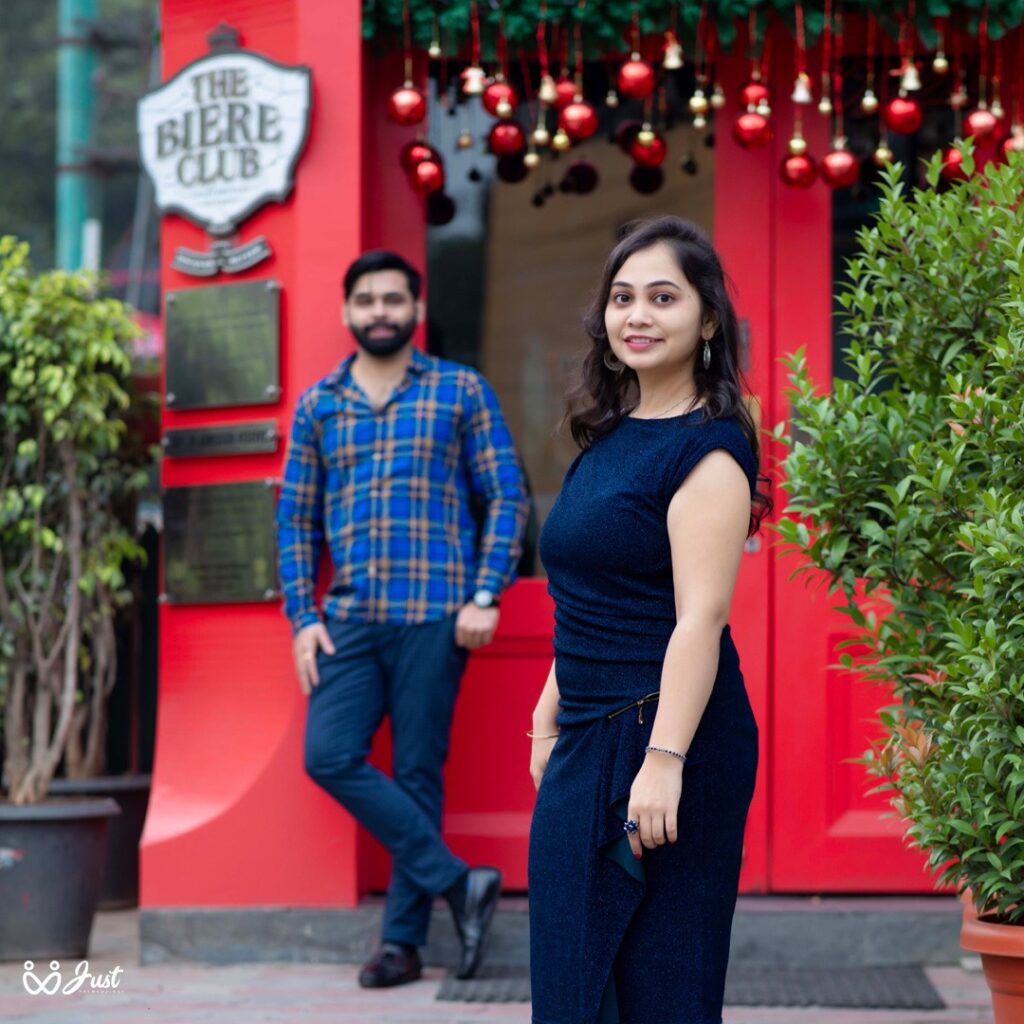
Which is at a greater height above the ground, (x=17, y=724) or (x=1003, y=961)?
(x=17, y=724)

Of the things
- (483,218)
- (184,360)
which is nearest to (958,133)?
(483,218)

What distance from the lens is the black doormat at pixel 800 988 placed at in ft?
16.2

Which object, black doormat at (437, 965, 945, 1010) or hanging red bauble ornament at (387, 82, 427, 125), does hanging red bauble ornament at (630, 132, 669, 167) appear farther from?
black doormat at (437, 965, 945, 1010)

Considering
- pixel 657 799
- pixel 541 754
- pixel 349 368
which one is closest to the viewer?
pixel 657 799

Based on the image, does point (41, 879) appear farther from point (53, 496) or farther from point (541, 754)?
point (541, 754)

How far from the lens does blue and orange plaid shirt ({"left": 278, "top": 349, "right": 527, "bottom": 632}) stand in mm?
5320

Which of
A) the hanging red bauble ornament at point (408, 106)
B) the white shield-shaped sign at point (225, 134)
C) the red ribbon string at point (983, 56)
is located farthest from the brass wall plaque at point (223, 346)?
the red ribbon string at point (983, 56)

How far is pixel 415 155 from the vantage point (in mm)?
5742

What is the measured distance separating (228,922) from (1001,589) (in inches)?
122

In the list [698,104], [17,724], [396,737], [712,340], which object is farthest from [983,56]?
[17,724]

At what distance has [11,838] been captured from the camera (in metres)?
5.58

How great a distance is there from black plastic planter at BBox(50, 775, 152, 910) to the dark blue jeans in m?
1.28

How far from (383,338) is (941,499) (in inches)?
91.4

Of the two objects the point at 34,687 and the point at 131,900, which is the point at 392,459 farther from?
the point at 131,900
